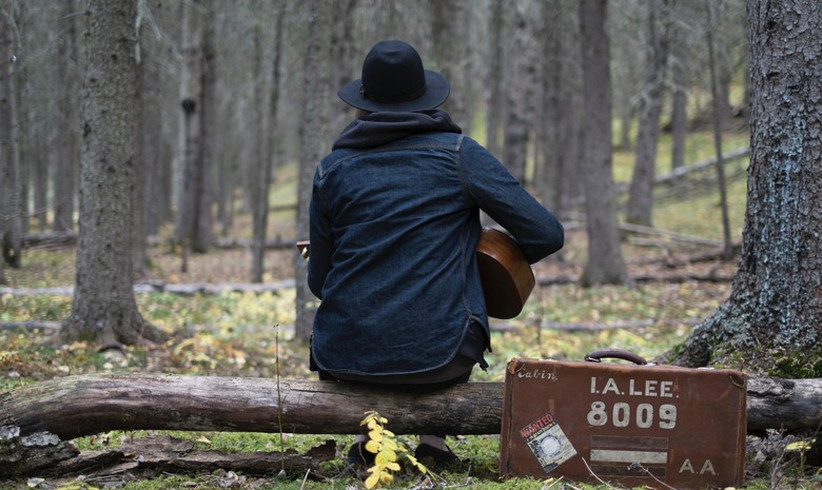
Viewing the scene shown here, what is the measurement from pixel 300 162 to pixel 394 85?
5.63 meters

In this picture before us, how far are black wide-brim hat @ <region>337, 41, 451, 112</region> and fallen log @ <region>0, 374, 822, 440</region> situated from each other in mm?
1363

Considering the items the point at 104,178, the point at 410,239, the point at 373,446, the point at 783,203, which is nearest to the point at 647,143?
the point at 104,178

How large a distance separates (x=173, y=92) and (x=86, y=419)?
2033 cm

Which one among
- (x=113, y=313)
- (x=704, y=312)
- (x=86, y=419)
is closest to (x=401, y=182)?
(x=86, y=419)

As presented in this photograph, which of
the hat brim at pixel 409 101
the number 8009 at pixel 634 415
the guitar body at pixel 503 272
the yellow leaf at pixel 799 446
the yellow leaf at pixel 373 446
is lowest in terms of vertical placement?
the yellow leaf at pixel 799 446

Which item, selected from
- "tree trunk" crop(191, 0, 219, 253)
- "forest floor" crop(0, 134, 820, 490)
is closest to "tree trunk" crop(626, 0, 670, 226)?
"forest floor" crop(0, 134, 820, 490)

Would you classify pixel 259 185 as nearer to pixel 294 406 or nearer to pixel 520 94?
pixel 520 94

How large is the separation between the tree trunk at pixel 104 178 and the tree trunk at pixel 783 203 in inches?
206

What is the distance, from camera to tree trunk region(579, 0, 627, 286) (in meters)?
12.6

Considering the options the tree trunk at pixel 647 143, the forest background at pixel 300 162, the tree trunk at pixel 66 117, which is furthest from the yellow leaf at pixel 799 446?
the tree trunk at pixel 647 143

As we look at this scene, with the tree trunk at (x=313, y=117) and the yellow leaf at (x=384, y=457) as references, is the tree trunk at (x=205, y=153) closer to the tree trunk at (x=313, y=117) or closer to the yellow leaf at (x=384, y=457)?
the tree trunk at (x=313, y=117)

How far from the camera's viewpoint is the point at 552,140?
19656 mm

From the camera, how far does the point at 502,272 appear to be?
3498 mm

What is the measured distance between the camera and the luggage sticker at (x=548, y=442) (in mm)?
3385
